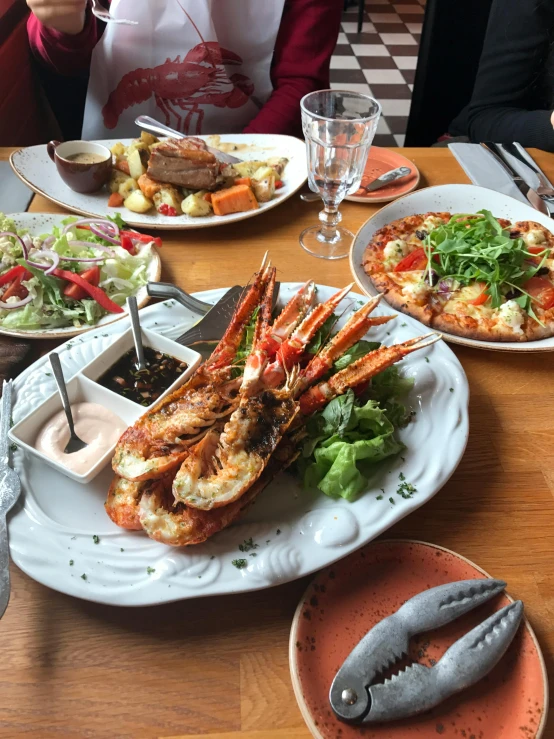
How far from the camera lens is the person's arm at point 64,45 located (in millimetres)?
2504

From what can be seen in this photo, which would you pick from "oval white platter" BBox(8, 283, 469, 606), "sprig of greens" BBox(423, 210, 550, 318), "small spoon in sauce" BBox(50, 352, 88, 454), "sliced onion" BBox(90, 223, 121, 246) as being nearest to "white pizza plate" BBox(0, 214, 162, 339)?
"sliced onion" BBox(90, 223, 121, 246)

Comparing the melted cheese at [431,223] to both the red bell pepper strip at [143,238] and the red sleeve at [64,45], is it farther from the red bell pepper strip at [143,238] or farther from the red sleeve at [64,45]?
the red sleeve at [64,45]

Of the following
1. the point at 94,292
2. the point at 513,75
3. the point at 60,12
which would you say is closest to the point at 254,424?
the point at 94,292

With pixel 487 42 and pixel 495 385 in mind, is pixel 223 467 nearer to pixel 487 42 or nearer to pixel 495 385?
pixel 495 385

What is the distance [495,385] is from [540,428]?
0.17m

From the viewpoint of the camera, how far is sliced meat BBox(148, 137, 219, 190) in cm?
202

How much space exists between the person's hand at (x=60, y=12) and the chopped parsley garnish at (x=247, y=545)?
2385mm

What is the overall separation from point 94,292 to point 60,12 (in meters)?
1.48

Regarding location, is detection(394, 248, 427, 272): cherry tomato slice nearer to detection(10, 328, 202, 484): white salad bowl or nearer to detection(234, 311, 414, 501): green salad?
detection(234, 311, 414, 501): green salad

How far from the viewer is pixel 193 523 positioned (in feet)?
3.36

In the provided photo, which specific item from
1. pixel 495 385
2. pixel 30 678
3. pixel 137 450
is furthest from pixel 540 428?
pixel 30 678

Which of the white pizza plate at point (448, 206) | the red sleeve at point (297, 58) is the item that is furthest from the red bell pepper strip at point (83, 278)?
the red sleeve at point (297, 58)

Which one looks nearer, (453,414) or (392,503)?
(392,503)

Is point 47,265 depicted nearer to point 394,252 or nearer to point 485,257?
point 394,252
